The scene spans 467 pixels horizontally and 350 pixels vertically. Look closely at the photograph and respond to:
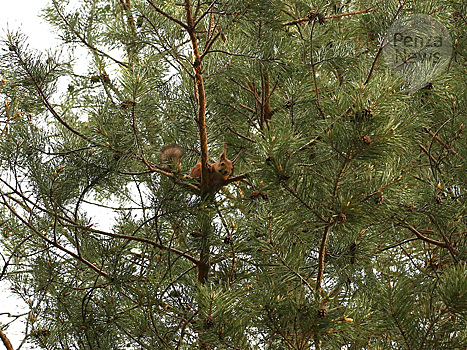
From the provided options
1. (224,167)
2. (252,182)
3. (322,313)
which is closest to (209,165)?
(224,167)

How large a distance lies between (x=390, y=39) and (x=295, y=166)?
1.49 feet

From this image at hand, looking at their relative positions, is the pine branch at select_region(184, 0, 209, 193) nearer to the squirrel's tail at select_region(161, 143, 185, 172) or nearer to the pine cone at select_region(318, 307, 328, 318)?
the squirrel's tail at select_region(161, 143, 185, 172)

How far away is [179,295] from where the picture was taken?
1.12 metres

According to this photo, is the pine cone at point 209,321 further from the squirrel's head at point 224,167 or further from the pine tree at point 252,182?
the squirrel's head at point 224,167

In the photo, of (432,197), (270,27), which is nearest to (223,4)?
(270,27)

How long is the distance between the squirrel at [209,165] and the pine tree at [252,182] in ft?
0.05

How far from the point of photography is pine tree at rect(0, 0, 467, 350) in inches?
31.4

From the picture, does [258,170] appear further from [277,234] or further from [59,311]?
[59,311]

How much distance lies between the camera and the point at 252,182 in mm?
1127

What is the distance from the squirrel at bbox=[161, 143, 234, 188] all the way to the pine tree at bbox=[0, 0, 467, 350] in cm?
2

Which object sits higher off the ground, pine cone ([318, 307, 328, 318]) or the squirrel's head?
the squirrel's head

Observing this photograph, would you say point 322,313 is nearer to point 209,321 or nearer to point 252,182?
point 209,321

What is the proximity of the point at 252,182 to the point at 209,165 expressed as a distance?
0.20m

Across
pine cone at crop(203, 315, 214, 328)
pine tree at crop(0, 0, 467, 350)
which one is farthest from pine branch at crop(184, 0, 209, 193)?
pine cone at crop(203, 315, 214, 328)
